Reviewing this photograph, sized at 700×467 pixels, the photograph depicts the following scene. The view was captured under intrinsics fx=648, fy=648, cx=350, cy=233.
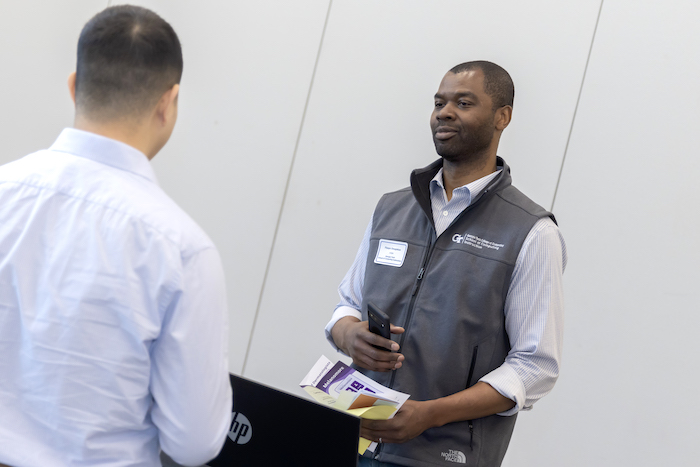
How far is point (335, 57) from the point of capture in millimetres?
3152

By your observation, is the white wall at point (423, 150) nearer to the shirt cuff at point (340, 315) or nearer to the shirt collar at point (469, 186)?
the shirt collar at point (469, 186)

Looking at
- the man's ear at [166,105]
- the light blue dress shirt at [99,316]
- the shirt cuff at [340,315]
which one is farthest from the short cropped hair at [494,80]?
the light blue dress shirt at [99,316]

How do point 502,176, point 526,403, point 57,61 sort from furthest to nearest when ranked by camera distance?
point 57,61 < point 502,176 < point 526,403

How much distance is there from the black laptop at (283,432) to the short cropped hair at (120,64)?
0.58 meters

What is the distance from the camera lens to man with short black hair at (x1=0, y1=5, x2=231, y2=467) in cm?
92

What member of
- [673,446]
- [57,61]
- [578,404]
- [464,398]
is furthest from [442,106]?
[57,61]

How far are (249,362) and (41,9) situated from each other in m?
2.11

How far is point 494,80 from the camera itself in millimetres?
1907

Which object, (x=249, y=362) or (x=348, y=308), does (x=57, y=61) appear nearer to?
(x=249, y=362)

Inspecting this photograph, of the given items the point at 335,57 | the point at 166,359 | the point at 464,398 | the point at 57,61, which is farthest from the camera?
the point at 57,61

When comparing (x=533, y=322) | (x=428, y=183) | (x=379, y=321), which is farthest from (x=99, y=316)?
(x=428, y=183)

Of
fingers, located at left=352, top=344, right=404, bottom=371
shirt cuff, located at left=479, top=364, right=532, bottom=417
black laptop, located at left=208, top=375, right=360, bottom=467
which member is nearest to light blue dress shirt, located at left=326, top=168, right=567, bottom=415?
shirt cuff, located at left=479, top=364, right=532, bottom=417

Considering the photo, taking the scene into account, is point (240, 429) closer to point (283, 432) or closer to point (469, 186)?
point (283, 432)

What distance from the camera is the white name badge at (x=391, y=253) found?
1.81 m
